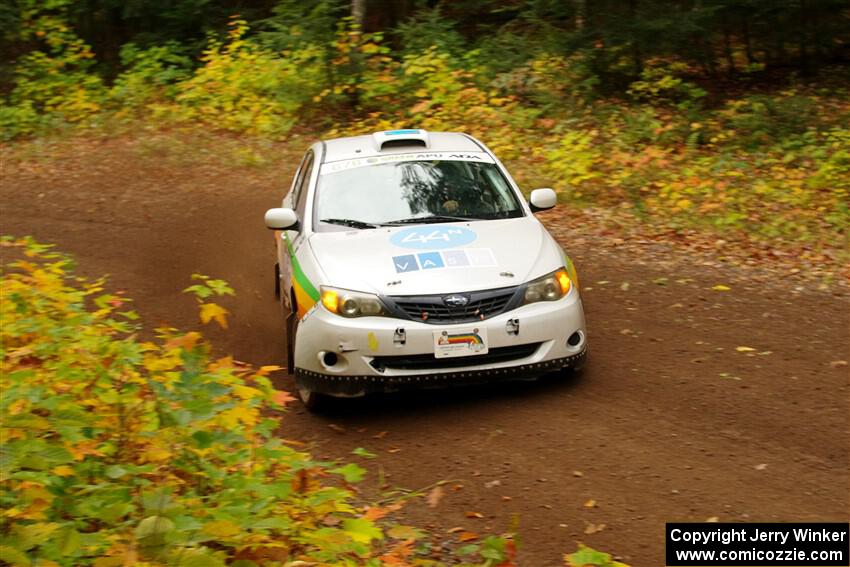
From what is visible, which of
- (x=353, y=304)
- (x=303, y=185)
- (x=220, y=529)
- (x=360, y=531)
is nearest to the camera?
(x=220, y=529)

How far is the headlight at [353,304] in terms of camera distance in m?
7.04

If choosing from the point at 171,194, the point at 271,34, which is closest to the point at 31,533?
the point at 171,194

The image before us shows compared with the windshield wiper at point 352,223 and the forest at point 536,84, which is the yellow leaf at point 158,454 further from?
the forest at point 536,84

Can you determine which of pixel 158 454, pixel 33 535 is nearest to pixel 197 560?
pixel 33 535

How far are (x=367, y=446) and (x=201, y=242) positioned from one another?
22.7 feet

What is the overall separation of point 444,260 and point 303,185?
2.35 metres

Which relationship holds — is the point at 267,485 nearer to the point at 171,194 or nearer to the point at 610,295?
the point at 610,295

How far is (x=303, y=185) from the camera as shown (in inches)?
361

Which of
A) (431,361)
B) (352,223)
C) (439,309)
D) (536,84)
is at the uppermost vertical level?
(352,223)

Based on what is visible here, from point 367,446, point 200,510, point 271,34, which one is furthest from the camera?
point 271,34

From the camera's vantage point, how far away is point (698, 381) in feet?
24.8

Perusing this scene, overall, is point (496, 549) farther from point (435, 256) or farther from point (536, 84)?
point (536, 84)

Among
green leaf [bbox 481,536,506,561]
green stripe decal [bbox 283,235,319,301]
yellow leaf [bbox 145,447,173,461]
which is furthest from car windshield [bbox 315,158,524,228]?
green leaf [bbox 481,536,506,561]

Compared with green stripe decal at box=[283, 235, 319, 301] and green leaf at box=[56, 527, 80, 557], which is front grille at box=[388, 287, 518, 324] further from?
green leaf at box=[56, 527, 80, 557]
